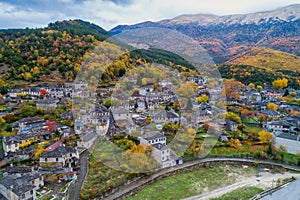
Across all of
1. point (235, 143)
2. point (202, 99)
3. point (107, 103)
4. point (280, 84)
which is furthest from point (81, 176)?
point (280, 84)

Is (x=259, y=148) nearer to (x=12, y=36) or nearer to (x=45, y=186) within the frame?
(x=45, y=186)

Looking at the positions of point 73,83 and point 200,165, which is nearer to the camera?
point 200,165

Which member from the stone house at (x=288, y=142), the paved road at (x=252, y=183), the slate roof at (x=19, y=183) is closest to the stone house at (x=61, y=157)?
the slate roof at (x=19, y=183)

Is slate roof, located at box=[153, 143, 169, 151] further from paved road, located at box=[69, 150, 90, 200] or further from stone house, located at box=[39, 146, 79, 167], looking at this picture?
stone house, located at box=[39, 146, 79, 167]

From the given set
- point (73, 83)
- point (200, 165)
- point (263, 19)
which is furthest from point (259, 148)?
point (263, 19)

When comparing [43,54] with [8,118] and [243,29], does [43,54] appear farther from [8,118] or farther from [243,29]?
[243,29]

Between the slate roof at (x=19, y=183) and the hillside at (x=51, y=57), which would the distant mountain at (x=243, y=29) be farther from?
the slate roof at (x=19, y=183)

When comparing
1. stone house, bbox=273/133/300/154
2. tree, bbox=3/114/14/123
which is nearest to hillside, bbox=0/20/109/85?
tree, bbox=3/114/14/123
